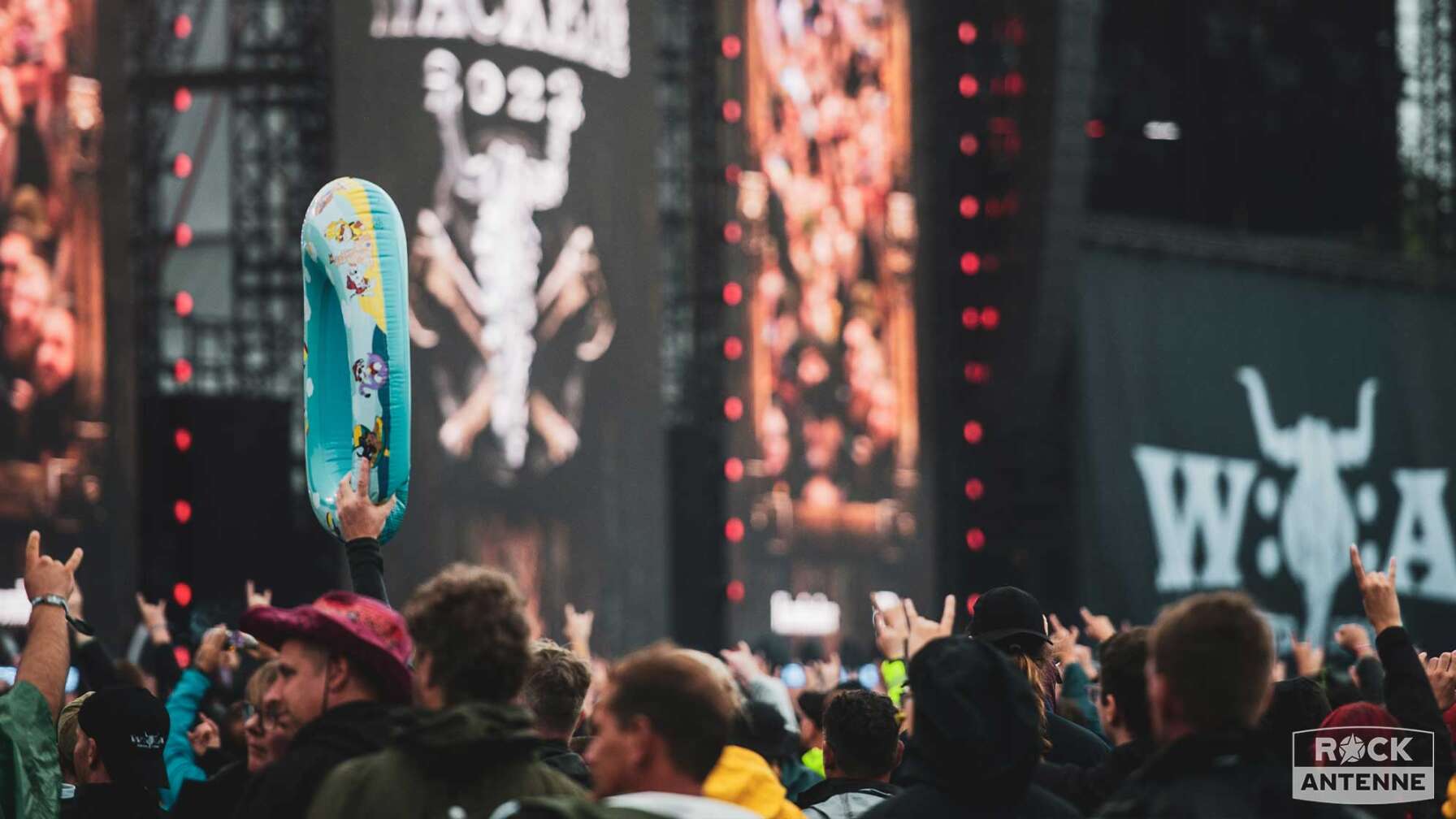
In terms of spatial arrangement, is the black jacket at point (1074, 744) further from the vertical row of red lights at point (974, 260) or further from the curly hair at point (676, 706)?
the vertical row of red lights at point (974, 260)

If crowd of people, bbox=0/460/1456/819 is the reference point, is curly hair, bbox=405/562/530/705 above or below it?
above

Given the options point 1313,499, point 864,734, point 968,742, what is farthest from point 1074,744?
point 1313,499

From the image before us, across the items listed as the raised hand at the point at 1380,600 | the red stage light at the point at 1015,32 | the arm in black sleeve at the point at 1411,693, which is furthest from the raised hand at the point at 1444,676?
the red stage light at the point at 1015,32

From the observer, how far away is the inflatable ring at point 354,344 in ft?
17.0

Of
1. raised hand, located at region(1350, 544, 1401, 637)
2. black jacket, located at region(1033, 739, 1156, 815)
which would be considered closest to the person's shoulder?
black jacket, located at region(1033, 739, 1156, 815)

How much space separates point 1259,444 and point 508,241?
8.04 metres

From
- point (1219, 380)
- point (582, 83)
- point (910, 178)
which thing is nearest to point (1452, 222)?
point (1219, 380)

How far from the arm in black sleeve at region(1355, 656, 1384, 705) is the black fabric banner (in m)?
11.7

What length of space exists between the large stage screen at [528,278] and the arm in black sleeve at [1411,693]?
9.24 meters

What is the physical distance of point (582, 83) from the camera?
15242mm

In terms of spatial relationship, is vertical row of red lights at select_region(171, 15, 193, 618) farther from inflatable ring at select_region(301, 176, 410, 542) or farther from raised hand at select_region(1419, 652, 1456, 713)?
raised hand at select_region(1419, 652, 1456, 713)

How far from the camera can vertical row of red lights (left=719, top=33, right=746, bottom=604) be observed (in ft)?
54.9

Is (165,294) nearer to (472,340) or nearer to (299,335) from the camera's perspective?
(299,335)

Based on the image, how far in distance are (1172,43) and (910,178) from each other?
3739 mm
